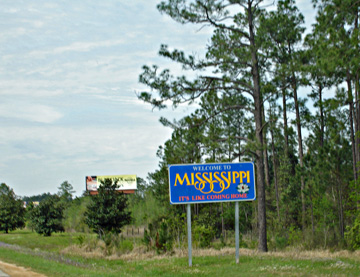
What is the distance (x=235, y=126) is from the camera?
140 feet

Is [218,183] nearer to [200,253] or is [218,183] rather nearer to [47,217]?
[200,253]

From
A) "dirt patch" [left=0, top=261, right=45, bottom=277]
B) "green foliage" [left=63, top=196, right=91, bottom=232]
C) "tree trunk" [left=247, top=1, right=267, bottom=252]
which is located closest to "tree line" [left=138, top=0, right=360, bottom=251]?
"tree trunk" [left=247, top=1, right=267, bottom=252]

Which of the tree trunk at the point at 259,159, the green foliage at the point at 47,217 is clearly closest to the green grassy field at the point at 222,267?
the tree trunk at the point at 259,159

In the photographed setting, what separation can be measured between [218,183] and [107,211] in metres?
20.1

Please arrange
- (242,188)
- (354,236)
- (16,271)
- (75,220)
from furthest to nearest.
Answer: (75,220) → (354,236) → (242,188) → (16,271)

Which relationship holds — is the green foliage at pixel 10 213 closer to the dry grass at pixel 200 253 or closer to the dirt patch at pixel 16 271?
the dry grass at pixel 200 253

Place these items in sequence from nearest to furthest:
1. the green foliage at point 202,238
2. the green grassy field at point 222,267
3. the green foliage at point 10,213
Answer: the green grassy field at point 222,267
the green foliage at point 202,238
the green foliage at point 10,213

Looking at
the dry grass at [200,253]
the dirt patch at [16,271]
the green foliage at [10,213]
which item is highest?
the green foliage at [10,213]

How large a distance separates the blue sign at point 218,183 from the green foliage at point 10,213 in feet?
141

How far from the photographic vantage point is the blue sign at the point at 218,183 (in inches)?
587

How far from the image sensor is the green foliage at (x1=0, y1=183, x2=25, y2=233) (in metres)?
52.2

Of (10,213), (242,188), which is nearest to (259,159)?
(242,188)

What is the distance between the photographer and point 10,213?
174 feet

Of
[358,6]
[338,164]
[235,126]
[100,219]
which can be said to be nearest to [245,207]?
[235,126]
